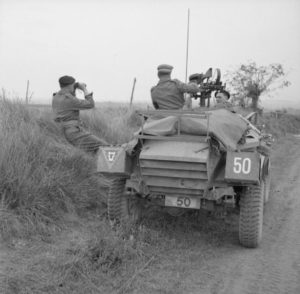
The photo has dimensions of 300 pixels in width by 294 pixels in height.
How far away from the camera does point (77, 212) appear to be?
19.9 ft

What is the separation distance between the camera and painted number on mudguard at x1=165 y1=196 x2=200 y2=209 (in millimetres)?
5277

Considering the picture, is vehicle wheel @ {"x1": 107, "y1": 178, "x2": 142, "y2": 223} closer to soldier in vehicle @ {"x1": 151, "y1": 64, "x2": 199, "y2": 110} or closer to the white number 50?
the white number 50

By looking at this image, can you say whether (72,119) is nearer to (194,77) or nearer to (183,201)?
(194,77)

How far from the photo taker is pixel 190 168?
501 cm

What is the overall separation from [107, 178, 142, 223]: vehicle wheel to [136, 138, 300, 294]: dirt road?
79 centimetres

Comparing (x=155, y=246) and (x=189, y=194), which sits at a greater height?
(x=189, y=194)

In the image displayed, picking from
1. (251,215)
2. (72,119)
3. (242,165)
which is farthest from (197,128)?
(72,119)

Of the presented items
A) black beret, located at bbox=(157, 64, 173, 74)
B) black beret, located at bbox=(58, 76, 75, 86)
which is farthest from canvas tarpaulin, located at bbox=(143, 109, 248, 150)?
black beret, located at bbox=(58, 76, 75, 86)

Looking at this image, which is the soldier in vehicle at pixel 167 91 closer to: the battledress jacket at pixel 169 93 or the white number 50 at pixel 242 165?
the battledress jacket at pixel 169 93

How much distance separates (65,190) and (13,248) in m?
1.51

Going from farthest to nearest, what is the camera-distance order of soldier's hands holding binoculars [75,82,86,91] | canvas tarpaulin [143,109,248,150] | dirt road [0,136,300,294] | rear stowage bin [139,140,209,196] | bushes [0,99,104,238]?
soldier's hands holding binoculars [75,82,86,91], canvas tarpaulin [143,109,248,150], bushes [0,99,104,238], rear stowage bin [139,140,209,196], dirt road [0,136,300,294]

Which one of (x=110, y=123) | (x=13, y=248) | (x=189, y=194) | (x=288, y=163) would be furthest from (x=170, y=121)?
(x=288, y=163)

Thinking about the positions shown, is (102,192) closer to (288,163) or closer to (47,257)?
(47,257)

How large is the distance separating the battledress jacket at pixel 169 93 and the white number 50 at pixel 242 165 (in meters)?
2.28
